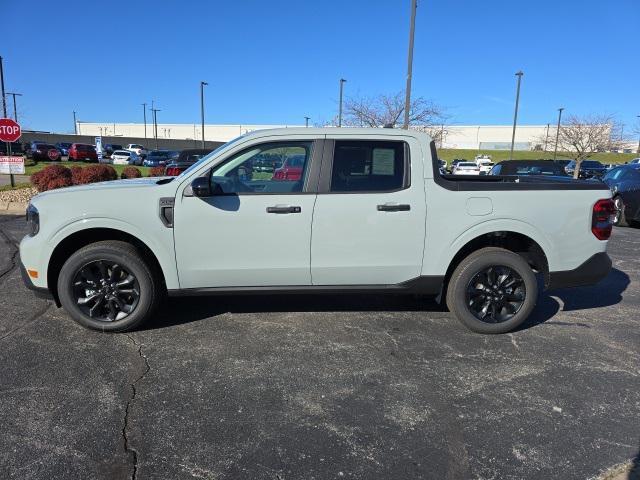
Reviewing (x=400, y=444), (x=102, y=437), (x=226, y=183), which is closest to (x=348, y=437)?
(x=400, y=444)

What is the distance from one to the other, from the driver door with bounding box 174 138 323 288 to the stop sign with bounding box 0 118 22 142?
12.5 metres

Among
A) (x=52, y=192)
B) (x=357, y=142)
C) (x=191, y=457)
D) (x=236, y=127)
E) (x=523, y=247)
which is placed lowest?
(x=191, y=457)

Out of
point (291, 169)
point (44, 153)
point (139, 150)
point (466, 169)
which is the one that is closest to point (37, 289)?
point (291, 169)

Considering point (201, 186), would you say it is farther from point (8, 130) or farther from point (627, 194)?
point (8, 130)

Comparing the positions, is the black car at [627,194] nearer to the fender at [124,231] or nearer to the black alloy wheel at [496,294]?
the black alloy wheel at [496,294]

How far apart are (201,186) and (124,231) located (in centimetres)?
81

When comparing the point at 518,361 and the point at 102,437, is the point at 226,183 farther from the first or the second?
the point at 518,361

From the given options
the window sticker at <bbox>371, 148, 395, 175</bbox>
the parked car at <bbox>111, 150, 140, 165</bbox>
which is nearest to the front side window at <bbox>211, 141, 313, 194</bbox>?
the window sticker at <bbox>371, 148, 395, 175</bbox>

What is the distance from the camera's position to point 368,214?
409cm

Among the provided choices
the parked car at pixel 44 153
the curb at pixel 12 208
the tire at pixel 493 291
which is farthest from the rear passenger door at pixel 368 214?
the parked car at pixel 44 153

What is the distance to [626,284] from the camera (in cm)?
627

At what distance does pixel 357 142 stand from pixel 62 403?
3046 mm

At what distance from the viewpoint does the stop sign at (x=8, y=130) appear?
528 inches

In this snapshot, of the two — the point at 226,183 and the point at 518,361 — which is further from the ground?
the point at 226,183
